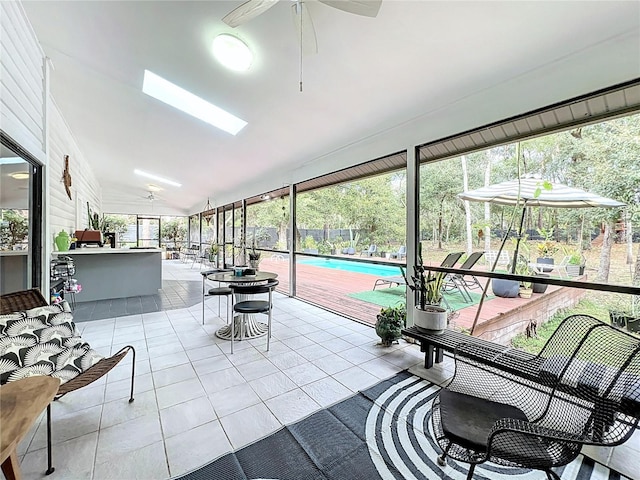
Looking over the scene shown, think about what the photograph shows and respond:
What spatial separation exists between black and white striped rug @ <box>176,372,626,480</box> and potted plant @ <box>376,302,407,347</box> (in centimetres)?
111

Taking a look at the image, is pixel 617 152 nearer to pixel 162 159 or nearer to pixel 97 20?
pixel 97 20

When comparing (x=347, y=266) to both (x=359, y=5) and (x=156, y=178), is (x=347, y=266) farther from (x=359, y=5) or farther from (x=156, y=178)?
(x=156, y=178)

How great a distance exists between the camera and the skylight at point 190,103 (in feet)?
12.4

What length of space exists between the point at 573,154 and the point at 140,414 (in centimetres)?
413

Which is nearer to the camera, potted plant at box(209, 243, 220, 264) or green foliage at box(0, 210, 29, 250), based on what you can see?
green foliage at box(0, 210, 29, 250)

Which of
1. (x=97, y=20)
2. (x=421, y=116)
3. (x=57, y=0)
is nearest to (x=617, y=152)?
(x=421, y=116)

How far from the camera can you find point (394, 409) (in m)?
2.16

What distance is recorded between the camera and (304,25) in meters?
1.95

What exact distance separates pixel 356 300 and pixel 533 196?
3.60 m

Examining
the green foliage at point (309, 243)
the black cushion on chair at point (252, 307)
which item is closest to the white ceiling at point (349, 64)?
the green foliage at point (309, 243)

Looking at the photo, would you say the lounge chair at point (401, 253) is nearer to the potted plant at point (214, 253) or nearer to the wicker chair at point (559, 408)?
the wicker chair at point (559, 408)

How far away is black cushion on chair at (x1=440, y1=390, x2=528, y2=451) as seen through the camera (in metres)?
1.27

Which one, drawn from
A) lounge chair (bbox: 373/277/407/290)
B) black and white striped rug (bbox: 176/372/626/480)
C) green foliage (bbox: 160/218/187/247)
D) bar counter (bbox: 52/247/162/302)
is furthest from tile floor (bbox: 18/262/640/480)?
green foliage (bbox: 160/218/187/247)

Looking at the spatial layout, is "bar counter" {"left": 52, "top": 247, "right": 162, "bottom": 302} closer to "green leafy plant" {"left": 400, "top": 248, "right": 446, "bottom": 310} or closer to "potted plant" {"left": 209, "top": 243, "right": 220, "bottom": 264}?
"potted plant" {"left": 209, "top": 243, "right": 220, "bottom": 264}
